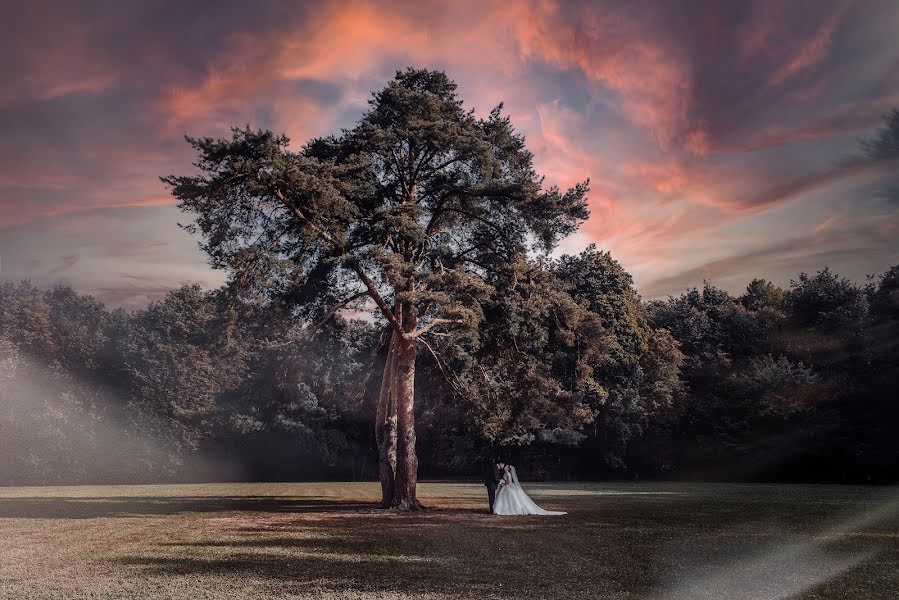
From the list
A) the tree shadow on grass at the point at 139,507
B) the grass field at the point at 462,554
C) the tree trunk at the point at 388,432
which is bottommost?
the tree shadow on grass at the point at 139,507

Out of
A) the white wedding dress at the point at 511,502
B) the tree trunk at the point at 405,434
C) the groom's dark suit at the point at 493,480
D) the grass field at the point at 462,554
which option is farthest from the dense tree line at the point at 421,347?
the grass field at the point at 462,554

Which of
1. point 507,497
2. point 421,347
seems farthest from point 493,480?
point 421,347

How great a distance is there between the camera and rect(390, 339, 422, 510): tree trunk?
21.1m

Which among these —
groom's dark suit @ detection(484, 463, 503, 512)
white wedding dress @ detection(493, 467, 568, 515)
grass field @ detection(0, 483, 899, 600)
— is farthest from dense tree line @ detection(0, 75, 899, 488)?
grass field @ detection(0, 483, 899, 600)

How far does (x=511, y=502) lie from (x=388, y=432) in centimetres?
478

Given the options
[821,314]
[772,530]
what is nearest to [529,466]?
[821,314]

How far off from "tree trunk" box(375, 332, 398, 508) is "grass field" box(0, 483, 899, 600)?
184 cm

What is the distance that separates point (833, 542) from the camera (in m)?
11.9

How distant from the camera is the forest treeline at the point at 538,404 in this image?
36094 mm

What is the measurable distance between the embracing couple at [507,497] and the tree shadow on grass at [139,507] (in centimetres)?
463

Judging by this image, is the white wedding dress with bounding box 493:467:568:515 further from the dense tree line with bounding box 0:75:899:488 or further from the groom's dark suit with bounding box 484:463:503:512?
the dense tree line with bounding box 0:75:899:488

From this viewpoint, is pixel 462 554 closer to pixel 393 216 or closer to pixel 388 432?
pixel 388 432

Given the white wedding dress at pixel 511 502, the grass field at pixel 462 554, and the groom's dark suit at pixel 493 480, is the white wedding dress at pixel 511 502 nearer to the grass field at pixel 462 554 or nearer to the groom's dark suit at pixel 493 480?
the groom's dark suit at pixel 493 480

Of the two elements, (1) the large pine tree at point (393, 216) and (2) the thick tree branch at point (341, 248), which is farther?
(2) the thick tree branch at point (341, 248)
